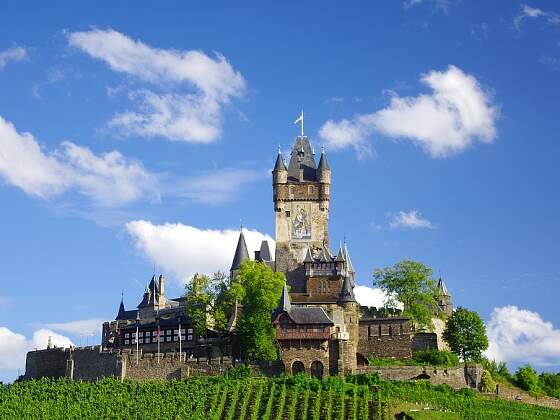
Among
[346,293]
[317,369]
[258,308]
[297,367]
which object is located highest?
[346,293]

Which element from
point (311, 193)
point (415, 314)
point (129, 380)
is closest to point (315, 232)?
point (311, 193)

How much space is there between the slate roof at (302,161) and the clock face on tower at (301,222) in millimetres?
2913

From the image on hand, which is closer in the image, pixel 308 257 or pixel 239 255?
pixel 308 257

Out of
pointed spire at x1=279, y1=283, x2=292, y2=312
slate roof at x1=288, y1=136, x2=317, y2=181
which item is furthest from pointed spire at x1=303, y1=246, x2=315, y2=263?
pointed spire at x1=279, y1=283, x2=292, y2=312

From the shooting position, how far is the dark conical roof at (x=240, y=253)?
89.2 meters

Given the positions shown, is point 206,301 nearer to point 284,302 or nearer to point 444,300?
point 284,302

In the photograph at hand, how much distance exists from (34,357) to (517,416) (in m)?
39.5

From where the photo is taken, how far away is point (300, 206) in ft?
298

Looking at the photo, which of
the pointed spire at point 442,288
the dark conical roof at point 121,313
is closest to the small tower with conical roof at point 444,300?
the pointed spire at point 442,288

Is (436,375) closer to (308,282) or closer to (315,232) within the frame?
(308,282)

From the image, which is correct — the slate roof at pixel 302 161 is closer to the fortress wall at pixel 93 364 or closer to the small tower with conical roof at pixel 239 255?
the small tower with conical roof at pixel 239 255

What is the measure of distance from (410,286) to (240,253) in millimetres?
16006

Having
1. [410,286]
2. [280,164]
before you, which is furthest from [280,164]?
[410,286]

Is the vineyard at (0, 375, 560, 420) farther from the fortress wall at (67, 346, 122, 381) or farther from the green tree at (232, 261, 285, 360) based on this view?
the green tree at (232, 261, 285, 360)
